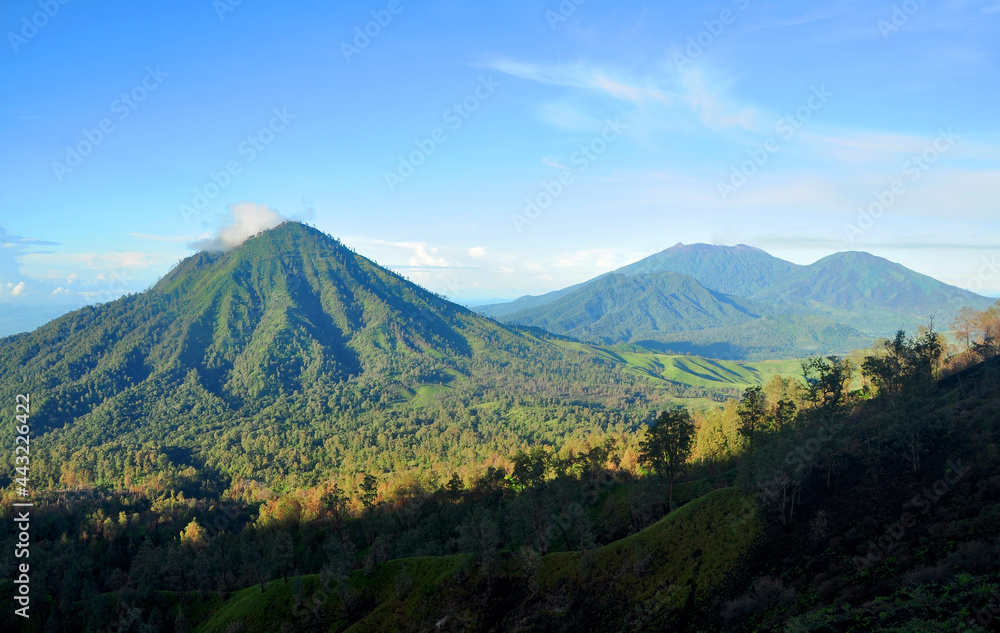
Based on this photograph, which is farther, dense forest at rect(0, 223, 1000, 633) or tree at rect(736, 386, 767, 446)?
tree at rect(736, 386, 767, 446)

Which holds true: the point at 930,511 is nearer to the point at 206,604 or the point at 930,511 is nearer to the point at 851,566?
the point at 851,566

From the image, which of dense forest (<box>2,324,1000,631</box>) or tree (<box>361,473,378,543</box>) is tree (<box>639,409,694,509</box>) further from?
tree (<box>361,473,378,543</box>)

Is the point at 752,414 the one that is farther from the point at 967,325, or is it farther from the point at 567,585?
the point at 967,325

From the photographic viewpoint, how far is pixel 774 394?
8688cm

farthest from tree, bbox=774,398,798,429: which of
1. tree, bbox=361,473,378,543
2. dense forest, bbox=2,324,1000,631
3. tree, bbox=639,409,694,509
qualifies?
tree, bbox=361,473,378,543

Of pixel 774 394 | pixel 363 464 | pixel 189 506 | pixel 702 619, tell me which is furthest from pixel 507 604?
pixel 363 464

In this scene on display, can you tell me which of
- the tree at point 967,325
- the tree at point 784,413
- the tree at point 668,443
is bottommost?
the tree at point 668,443

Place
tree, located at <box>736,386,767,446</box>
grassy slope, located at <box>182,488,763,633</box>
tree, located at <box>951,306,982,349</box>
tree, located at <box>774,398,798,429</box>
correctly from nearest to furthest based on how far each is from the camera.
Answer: grassy slope, located at <box>182,488,763,633</box>
tree, located at <box>774,398,798,429</box>
tree, located at <box>736,386,767,446</box>
tree, located at <box>951,306,982,349</box>

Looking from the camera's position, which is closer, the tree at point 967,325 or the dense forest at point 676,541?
the dense forest at point 676,541

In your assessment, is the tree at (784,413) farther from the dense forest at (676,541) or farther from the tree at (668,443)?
the tree at (668,443)

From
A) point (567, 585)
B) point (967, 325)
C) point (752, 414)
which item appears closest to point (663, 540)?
point (567, 585)

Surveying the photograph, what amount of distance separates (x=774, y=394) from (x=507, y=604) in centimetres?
6287

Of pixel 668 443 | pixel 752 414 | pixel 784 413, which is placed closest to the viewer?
pixel 668 443

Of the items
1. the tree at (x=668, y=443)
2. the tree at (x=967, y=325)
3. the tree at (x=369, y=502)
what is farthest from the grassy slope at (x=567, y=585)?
the tree at (x=967, y=325)
